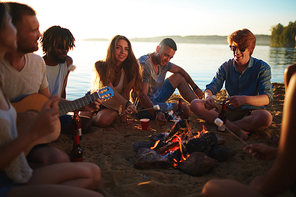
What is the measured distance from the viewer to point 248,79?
14.2 feet

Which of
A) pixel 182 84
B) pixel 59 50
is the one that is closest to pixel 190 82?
pixel 182 84

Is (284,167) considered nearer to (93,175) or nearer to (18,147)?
(93,175)

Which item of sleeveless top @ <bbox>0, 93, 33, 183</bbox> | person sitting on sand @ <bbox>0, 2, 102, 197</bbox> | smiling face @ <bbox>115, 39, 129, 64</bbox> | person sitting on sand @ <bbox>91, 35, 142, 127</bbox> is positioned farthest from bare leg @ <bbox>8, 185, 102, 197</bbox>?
smiling face @ <bbox>115, 39, 129, 64</bbox>

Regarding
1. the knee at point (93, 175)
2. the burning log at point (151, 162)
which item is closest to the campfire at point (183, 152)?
the burning log at point (151, 162)

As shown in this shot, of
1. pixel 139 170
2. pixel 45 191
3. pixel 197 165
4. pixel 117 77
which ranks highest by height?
pixel 117 77

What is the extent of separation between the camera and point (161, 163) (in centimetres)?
304

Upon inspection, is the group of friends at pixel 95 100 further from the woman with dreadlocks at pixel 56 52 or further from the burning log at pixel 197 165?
the burning log at pixel 197 165

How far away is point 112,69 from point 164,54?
3.87 feet

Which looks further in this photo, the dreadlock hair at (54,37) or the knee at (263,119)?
the knee at (263,119)

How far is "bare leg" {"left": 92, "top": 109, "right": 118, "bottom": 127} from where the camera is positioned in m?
4.61

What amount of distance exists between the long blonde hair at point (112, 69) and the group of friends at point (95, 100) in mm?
21

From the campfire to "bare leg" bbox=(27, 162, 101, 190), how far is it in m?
0.89

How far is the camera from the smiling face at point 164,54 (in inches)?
189

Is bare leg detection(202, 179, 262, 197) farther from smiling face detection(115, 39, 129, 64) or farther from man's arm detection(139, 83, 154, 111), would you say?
smiling face detection(115, 39, 129, 64)
